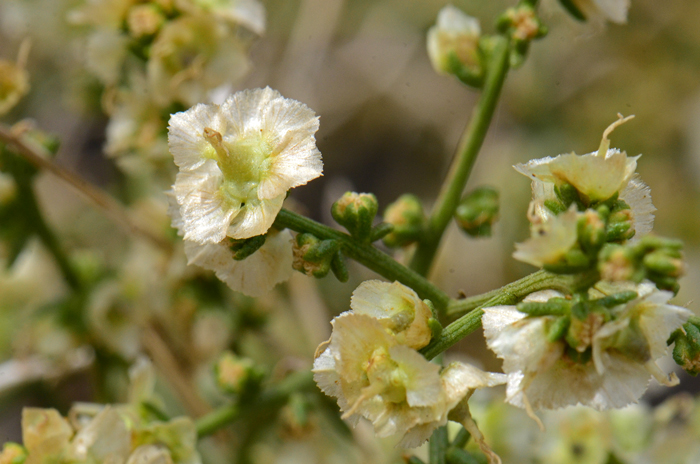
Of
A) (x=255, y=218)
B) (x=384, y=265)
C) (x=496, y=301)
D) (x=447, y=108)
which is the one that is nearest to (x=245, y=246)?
(x=255, y=218)

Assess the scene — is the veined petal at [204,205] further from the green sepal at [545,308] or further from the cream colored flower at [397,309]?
the green sepal at [545,308]

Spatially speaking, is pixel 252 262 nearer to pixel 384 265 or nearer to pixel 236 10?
pixel 384 265

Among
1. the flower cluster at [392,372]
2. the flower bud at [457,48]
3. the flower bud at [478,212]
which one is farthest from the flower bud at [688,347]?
the flower bud at [457,48]

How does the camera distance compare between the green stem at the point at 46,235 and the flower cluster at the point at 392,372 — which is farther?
the green stem at the point at 46,235

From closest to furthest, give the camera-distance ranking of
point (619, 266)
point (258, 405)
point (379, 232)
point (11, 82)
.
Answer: point (619, 266)
point (379, 232)
point (258, 405)
point (11, 82)

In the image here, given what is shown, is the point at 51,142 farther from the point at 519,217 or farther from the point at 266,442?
the point at 519,217

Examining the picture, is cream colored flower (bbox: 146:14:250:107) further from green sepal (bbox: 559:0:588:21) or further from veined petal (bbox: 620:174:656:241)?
veined petal (bbox: 620:174:656:241)

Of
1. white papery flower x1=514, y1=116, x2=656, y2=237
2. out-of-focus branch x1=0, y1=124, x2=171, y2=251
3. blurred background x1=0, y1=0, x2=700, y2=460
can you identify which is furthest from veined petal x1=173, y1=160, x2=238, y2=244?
blurred background x1=0, y1=0, x2=700, y2=460

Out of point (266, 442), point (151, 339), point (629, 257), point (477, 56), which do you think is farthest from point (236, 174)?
point (266, 442)
